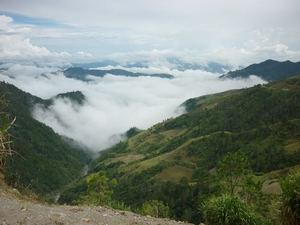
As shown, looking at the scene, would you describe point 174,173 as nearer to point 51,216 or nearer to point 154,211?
point 154,211

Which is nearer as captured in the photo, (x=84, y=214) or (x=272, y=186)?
(x=84, y=214)

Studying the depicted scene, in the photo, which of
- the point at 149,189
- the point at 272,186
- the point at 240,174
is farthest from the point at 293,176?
the point at 149,189

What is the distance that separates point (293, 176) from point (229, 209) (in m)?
4.07

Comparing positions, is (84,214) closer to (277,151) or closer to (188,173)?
(277,151)

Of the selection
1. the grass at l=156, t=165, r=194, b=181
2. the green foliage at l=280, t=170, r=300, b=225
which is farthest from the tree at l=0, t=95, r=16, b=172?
the grass at l=156, t=165, r=194, b=181

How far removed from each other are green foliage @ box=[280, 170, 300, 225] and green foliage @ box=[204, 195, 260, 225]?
5.79 ft

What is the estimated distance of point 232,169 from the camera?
91.9 ft

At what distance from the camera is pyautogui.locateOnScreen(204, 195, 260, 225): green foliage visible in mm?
12977

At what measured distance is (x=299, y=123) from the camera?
179 m

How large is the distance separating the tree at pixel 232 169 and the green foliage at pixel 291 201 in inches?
594

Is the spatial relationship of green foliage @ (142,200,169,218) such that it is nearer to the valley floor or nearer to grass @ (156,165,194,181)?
the valley floor

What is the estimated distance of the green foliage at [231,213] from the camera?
42.6ft

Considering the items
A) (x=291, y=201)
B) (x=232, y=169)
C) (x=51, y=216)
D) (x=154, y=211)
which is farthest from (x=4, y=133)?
(x=154, y=211)

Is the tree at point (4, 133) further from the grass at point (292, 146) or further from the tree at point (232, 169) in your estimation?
the grass at point (292, 146)
